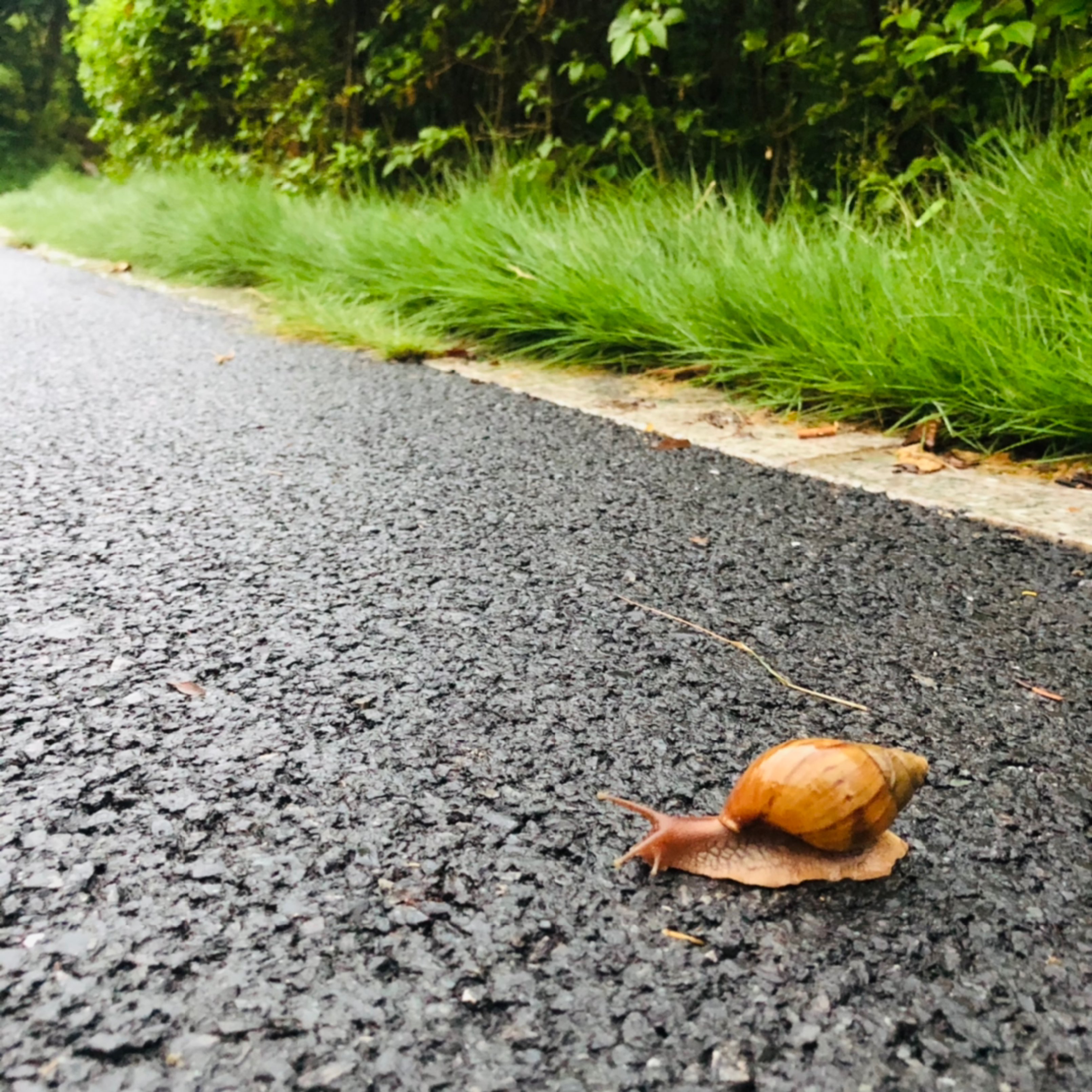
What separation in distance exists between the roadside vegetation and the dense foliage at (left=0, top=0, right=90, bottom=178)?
12945mm

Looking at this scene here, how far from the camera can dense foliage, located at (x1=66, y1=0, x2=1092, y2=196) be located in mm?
3352

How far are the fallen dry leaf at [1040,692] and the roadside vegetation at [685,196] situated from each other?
983 mm

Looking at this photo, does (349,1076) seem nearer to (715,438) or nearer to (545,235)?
(715,438)

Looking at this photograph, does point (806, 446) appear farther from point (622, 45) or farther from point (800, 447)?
point (622, 45)

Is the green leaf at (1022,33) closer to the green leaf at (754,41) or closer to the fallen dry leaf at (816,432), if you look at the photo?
the green leaf at (754,41)

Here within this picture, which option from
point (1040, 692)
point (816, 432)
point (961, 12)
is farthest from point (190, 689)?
point (961, 12)

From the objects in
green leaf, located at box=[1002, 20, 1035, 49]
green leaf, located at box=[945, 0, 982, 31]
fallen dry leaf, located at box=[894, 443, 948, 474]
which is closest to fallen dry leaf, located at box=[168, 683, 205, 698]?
fallen dry leaf, located at box=[894, 443, 948, 474]

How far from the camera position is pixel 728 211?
149 inches

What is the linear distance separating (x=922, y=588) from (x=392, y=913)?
996 millimetres

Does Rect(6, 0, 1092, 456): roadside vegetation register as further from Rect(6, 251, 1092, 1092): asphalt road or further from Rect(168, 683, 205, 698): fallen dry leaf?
Rect(168, 683, 205, 698): fallen dry leaf

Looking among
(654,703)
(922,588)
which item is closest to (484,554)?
(654,703)

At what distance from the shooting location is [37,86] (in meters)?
18.0

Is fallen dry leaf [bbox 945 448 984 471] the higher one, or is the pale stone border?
the pale stone border

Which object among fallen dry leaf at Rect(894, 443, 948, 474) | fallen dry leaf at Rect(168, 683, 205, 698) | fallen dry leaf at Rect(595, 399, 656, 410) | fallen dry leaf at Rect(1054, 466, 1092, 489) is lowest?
fallen dry leaf at Rect(1054, 466, 1092, 489)
